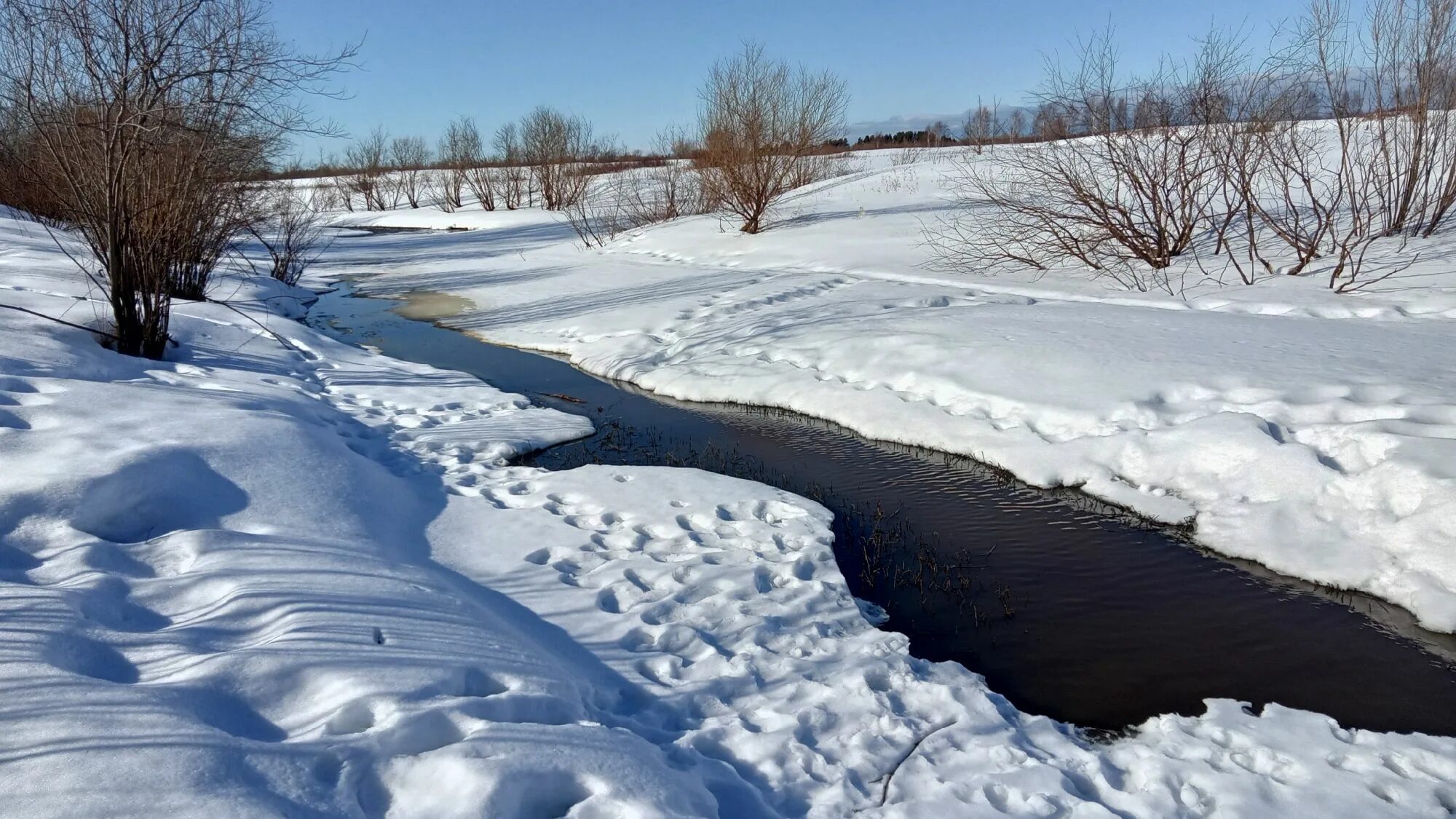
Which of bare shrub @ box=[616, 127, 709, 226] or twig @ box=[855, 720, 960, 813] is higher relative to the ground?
bare shrub @ box=[616, 127, 709, 226]

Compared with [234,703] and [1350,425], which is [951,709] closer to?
[234,703]

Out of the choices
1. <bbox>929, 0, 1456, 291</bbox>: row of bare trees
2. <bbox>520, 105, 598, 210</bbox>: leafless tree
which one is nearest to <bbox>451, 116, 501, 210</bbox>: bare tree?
<bbox>520, 105, 598, 210</bbox>: leafless tree

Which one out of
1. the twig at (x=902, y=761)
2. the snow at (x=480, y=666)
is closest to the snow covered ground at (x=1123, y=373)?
the snow at (x=480, y=666)

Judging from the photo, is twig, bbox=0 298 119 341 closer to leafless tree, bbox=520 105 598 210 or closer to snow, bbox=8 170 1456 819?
snow, bbox=8 170 1456 819

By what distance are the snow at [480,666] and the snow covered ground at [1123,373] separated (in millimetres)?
227

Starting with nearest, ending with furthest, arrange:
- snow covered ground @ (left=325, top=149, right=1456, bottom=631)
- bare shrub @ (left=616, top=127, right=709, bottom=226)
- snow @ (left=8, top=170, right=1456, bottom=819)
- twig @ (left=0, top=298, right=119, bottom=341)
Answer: snow @ (left=8, top=170, right=1456, bottom=819) < snow covered ground @ (left=325, top=149, right=1456, bottom=631) < twig @ (left=0, top=298, right=119, bottom=341) < bare shrub @ (left=616, top=127, right=709, bottom=226)

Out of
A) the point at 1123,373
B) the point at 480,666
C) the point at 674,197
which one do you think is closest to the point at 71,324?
the point at 480,666

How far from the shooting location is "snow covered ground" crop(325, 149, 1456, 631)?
16.0 feet

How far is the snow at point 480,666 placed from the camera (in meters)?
2.54

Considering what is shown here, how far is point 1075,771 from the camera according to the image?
3084 millimetres

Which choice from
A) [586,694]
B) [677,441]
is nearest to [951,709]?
[586,694]

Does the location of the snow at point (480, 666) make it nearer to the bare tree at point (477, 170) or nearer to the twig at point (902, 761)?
the twig at point (902, 761)

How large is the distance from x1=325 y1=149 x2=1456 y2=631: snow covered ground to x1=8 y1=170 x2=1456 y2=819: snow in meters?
0.23

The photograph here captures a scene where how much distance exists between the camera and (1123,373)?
23.1 ft
